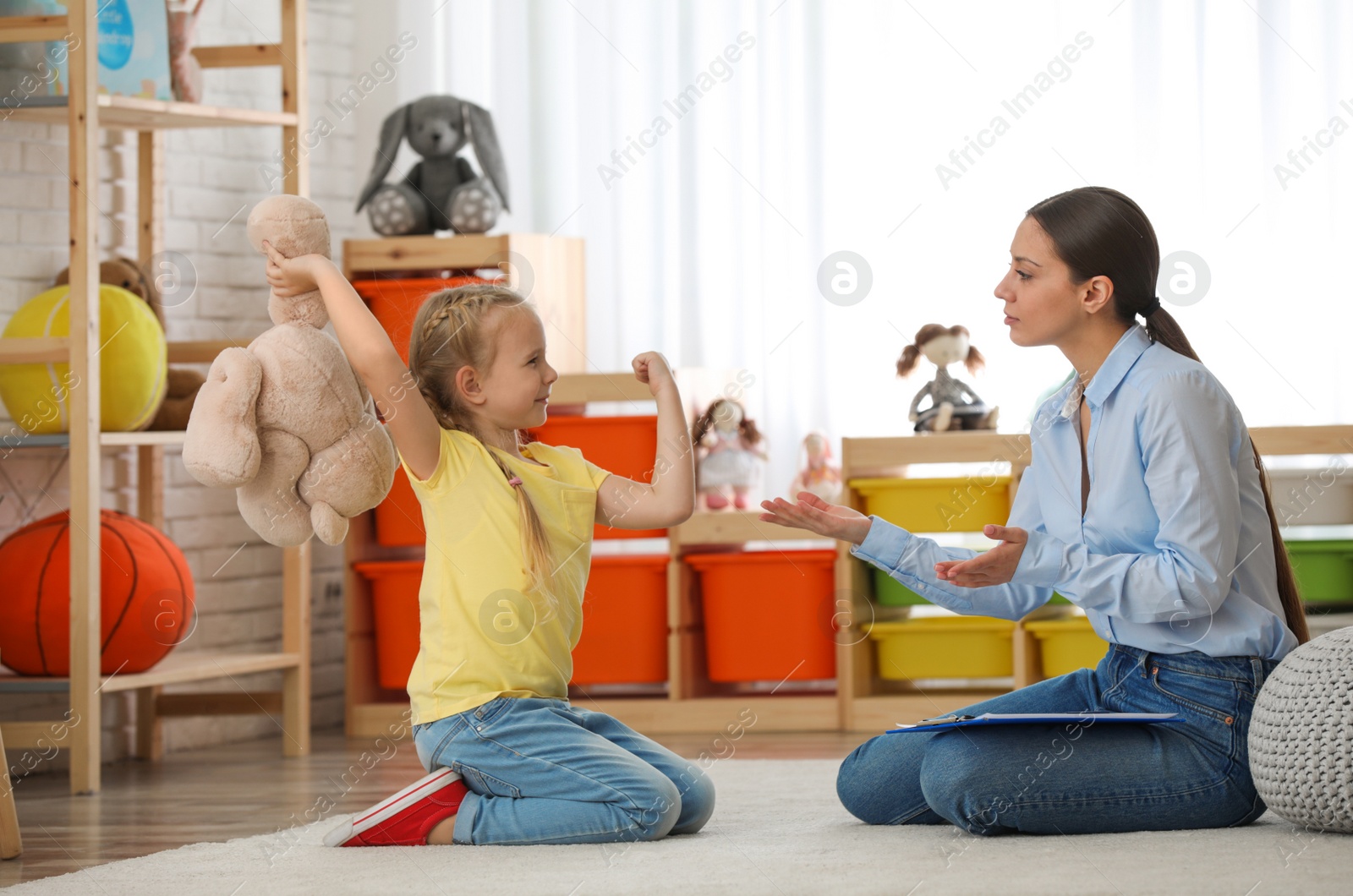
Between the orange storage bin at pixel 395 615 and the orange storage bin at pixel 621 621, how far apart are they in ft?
1.22

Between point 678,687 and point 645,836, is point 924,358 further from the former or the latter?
point 645,836

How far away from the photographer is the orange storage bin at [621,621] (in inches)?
120

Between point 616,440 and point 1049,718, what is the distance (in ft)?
5.24

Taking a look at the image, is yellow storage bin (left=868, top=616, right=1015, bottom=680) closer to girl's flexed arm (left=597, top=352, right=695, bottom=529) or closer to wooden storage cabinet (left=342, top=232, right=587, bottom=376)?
wooden storage cabinet (left=342, top=232, right=587, bottom=376)

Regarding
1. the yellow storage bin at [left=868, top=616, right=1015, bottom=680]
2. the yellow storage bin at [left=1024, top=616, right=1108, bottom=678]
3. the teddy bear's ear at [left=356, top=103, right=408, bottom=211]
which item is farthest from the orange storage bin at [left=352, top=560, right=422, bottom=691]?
the yellow storage bin at [left=1024, top=616, right=1108, bottom=678]

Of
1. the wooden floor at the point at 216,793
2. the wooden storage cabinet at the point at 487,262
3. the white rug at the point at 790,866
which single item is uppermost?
the wooden storage cabinet at the point at 487,262

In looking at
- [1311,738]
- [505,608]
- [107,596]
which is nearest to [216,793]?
[107,596]

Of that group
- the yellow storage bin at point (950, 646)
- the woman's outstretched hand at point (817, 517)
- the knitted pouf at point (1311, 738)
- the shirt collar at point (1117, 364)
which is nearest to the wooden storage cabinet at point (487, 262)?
the yellow storage bin at point (950, 646)

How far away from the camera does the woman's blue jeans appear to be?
5.16 feet

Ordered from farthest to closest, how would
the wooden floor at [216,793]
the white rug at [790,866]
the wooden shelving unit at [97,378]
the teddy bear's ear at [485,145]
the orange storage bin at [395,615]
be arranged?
the teddy bear's ear at [485,145], the orange storage bin at [395,615], the wooden shelving unit at [97,378], the wooden floor at [216,793], the white rug at [790,866]

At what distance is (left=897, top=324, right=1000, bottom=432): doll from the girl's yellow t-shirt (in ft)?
4.82

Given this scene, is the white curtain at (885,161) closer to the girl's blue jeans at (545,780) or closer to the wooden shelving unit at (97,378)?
the wooden shelving unit at (97,378)

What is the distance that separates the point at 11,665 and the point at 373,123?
165 cm

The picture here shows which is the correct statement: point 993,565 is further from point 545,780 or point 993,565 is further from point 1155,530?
point 545,780
